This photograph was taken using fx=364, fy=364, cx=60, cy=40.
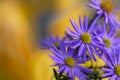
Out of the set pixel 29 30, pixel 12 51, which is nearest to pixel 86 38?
pixel 12 51

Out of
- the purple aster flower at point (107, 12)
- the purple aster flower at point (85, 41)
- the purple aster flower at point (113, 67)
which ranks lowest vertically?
the purple aster flower at point (113, 67)

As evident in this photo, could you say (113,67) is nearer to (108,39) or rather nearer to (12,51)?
(108,39)

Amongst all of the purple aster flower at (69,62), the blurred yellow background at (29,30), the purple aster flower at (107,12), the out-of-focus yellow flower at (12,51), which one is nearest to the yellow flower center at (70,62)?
the purple aster flower at (69,62)

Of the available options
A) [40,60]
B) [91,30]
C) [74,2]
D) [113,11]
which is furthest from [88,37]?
[74,2]

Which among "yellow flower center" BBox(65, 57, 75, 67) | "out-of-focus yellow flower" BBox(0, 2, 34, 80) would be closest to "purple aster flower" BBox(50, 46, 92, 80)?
"yellow flower center" BBox(65, 57, 75, 67)

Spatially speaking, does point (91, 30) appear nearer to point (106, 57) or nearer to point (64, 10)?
point (106, 57)

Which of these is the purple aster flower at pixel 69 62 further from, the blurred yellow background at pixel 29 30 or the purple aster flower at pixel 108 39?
the blurred yellow background at pixel 29 30
